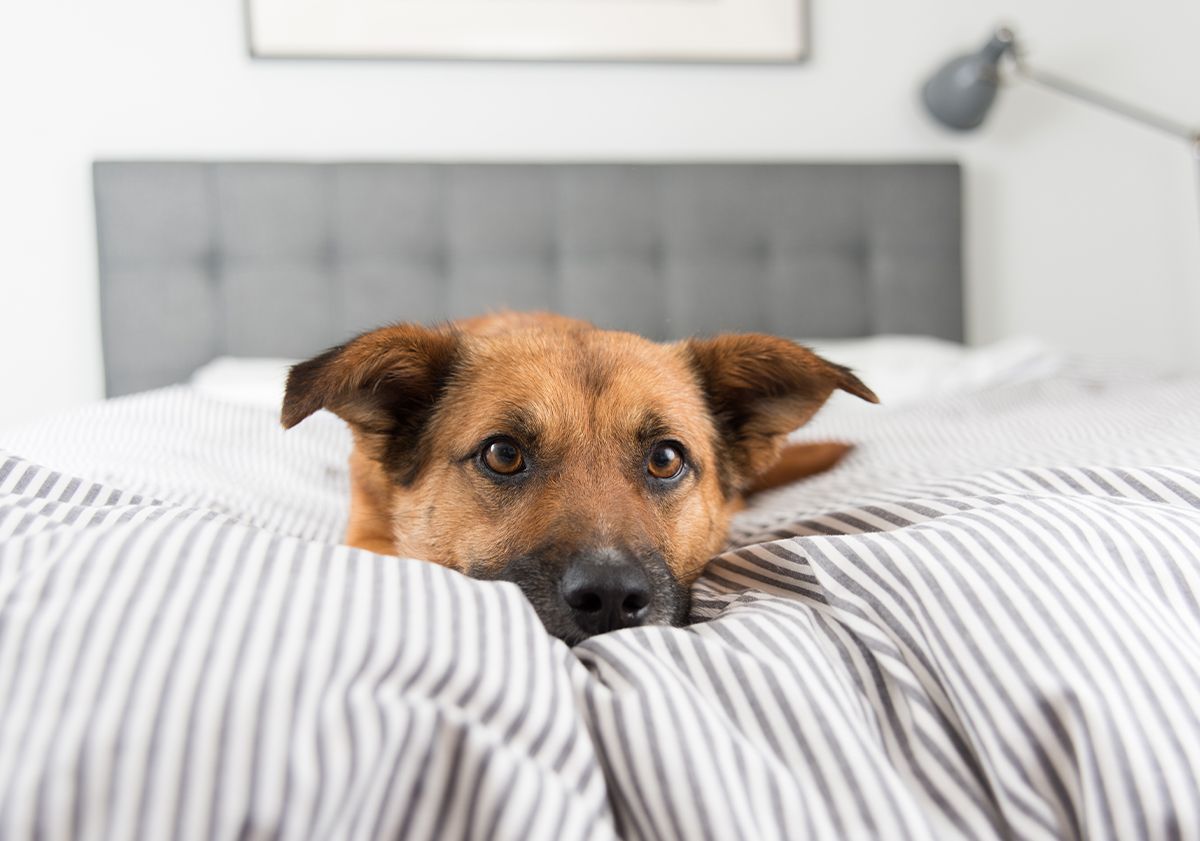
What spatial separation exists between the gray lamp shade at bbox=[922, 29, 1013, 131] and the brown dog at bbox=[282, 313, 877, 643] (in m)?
2.29

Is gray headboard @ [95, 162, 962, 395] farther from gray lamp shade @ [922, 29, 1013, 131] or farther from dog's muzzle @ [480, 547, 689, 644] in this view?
dog's muzzle @ [480, 547, 689, 644]

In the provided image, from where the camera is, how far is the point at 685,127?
11.0 ft

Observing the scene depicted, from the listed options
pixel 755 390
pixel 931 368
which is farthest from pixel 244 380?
pixel 931 368

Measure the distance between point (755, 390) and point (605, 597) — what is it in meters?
0.58

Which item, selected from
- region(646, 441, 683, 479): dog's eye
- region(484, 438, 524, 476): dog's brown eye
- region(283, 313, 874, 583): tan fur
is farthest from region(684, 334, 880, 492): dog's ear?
region(484, 438, 524, 476): dog's brown eye

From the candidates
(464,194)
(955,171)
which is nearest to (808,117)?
(955,171)

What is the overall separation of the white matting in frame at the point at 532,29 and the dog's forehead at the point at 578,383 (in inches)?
87.9

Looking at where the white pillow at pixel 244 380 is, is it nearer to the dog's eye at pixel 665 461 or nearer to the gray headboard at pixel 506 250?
the gray headboard at pixel 506 250

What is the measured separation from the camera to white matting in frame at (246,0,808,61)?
3045mm

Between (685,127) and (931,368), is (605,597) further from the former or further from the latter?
(685,127)

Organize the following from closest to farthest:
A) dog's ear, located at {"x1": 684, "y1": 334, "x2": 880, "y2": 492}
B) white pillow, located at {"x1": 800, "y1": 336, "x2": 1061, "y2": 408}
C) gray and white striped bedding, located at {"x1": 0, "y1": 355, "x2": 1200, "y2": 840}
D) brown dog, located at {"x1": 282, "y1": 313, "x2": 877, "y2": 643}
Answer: gray and white striped bedding, located at {"x1": 0, "y1": 355, "x2": 1200, "y2": 840} → brown dog, located at {"x1": 282, "y1": 313, "x2": 877, "y2": 643} → dog's ear, located at {"x1": 684, "y1": 334, "x2": 880, "y2": 492} → white pillow, located at {"x1": 800, "y1": 336, "x2": 1061, "y2": 408}

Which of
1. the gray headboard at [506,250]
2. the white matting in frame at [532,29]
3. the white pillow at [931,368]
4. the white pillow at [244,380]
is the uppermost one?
the white matting in frame at [532,29]

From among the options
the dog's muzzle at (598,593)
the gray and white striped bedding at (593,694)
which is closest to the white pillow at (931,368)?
the dog's muzzle at (598,593)

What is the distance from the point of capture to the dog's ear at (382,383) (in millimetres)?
1058
